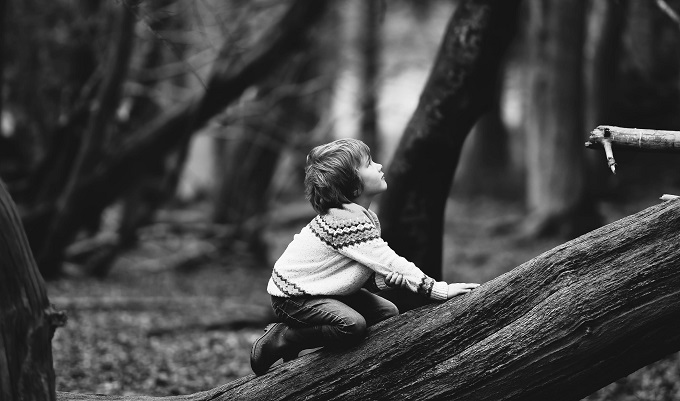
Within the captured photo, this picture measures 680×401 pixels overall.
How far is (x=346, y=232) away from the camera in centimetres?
361

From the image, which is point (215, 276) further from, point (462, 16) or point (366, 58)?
point (366, 58)

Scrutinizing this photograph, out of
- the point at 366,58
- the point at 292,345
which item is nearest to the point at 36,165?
the point at 292,345

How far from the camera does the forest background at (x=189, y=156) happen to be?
8547 millimetres

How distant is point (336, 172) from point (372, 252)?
395 millimetres

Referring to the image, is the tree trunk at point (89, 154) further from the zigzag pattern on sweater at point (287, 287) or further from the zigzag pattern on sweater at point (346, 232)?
the zigzag pattern on sweater at point (346, 232)

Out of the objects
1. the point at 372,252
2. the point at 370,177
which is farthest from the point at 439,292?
the point at 370,177

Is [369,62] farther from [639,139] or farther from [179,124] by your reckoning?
[639,139]

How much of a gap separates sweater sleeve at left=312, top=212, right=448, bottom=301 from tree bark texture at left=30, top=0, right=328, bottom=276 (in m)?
6.29

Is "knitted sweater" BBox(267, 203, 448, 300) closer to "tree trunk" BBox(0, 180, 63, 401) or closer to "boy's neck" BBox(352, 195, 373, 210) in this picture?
"boy's neck" BBox(352, 195, 373, 210)

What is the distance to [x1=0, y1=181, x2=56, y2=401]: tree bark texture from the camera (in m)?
3.14

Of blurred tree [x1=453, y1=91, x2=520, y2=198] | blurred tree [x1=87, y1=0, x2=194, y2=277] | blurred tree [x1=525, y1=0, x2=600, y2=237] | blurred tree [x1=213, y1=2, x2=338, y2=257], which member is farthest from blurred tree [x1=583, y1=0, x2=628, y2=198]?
blurred tree [x1=453, y1=91, x2=520, y2=198]

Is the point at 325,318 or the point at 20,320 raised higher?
the point at 20,320

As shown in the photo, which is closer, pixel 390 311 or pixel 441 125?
pixel 390 311

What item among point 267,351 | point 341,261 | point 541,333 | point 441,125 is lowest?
point 541,333
